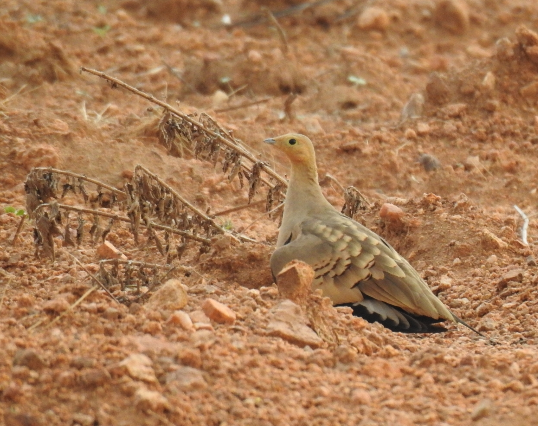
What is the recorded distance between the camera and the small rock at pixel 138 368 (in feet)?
11.6

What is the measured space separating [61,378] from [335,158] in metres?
4.77

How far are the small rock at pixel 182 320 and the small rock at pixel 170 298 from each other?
0.16 m

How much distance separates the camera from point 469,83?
8.62m

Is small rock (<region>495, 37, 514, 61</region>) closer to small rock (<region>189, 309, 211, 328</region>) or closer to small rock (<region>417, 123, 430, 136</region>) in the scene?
small rock (<region>417, 123, 430, 136</region>)

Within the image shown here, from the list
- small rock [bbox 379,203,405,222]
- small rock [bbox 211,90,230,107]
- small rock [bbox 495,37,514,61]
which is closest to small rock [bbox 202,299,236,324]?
small rock [bbox 379,203,405,222]

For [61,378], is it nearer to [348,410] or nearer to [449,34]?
[348,410]

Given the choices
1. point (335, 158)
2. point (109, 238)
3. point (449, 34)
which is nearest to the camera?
point (109, 238)

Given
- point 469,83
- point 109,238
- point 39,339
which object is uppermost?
point 469,83

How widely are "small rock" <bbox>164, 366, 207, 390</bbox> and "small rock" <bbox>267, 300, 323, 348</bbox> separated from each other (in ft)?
1.85

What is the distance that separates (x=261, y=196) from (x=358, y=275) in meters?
2.25

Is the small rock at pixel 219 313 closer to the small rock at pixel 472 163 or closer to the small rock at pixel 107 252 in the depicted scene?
the small rock at pixel 107 252

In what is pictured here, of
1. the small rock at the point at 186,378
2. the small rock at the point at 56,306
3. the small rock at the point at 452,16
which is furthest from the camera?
the small rock at the point at 452,16

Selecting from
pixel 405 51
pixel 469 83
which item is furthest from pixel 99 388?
pixel 405 51

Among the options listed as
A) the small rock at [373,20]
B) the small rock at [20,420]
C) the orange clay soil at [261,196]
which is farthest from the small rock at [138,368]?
the small rock at [373,20]
